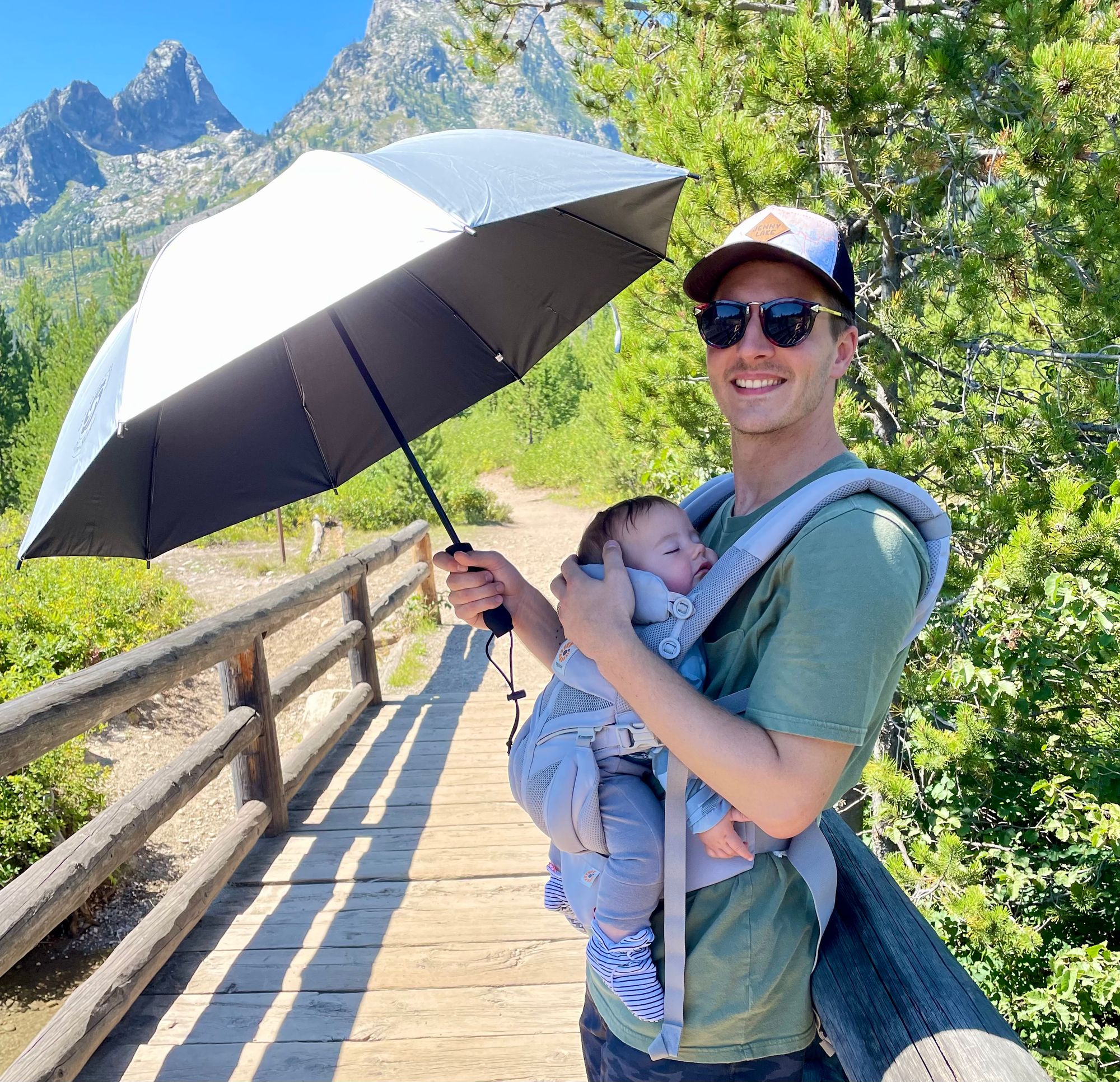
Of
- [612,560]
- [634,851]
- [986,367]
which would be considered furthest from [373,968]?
[986,367]

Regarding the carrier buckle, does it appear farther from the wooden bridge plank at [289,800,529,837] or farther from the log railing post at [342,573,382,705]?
the log railing post at [342,573,382,705]

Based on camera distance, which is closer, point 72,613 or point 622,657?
point 622,657

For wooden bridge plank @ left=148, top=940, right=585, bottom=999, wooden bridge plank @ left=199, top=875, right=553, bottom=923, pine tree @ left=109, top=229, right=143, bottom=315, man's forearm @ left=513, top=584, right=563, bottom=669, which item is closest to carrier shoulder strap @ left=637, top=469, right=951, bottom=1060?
man's forearm @ left=513, top=584, right=563, bottom=669

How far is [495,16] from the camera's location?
17.4 feet

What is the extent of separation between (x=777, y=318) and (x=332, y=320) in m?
1.20

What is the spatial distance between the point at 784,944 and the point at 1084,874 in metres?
3.06

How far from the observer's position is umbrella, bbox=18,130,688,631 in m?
1.30

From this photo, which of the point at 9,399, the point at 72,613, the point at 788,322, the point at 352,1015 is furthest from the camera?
the point at 9,399

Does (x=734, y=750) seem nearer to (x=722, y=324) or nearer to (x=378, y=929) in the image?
(x=722, y=324)

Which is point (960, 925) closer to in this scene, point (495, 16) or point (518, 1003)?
point (518, 1003)

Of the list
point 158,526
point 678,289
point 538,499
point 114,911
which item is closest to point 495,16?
point 678,289

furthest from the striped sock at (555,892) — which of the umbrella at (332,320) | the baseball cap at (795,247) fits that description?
the baseball cap at (795,247)

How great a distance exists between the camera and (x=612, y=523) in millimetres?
1689

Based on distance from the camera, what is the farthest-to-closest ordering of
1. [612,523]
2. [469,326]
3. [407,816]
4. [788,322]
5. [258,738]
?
1. [407,816]
2. [258,738]
3. [469,326]
4. [612,523]
5. [788,322]
